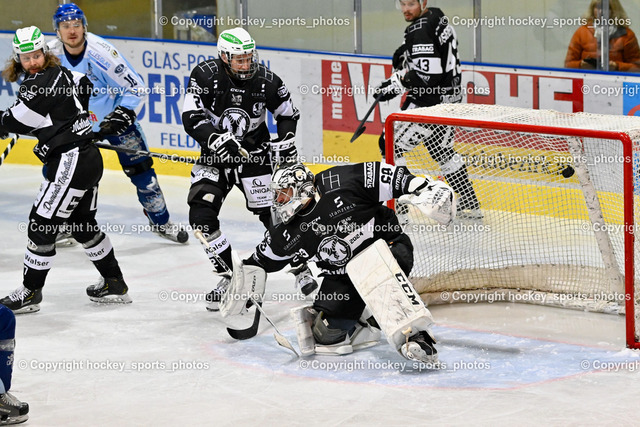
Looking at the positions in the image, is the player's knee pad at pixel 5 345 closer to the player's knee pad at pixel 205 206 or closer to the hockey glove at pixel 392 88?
the player's knee pad at pixel 205 206

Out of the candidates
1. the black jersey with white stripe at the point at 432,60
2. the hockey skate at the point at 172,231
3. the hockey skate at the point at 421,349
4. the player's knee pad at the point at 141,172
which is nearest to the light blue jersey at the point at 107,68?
the player's knee pad at the point at 141,172

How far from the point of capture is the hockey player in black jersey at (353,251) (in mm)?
4434

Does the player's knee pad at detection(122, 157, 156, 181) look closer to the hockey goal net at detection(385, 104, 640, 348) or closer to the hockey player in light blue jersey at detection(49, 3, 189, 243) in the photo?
the hockey player in light blue jersey at detection(49, 3, 189, 243)

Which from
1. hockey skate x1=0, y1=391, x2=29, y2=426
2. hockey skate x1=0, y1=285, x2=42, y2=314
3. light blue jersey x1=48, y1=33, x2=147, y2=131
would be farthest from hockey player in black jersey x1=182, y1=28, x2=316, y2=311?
hockey skate x1=0, y1=391, x2=29, y2=426

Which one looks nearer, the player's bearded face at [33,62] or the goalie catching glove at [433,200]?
the goalie catching glove at [433,200]

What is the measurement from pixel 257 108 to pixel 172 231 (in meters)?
1.66

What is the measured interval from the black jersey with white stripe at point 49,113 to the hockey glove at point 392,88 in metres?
2.13

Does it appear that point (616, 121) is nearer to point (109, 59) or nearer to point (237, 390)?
point (237, 390)

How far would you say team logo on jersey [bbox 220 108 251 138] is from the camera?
5.49 metres

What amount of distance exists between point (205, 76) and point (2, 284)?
166 centimetres

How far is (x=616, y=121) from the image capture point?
4895 millimetres

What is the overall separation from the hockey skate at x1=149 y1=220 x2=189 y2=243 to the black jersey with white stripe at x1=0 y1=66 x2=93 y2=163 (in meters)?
1.56

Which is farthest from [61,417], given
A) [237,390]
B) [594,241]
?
[594,241]

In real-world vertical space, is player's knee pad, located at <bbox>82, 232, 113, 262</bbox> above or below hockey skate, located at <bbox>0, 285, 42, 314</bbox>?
above
